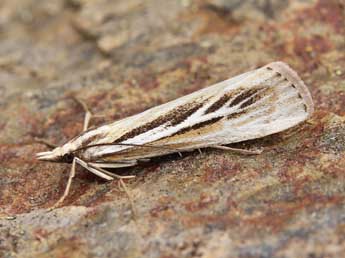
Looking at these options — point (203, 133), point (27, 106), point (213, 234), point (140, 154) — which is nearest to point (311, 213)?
point (213, 234)

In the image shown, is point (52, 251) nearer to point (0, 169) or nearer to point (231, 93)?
point (0, 169)

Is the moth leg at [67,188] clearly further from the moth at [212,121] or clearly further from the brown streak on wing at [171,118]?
the brown streak on wing at [171,118]

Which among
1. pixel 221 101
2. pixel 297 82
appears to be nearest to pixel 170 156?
pixel 221 101

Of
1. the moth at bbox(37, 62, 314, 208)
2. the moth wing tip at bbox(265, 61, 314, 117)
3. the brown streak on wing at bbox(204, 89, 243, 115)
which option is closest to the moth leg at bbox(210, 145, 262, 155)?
the moth at bbox(37, 62, 314, 208)

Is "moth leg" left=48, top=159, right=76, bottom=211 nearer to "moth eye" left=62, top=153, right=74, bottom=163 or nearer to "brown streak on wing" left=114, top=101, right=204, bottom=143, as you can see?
"moth eye" left=62, top=153, right=74, bottom=163

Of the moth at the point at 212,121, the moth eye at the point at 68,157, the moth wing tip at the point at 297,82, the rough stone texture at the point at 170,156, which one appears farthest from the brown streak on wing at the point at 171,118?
the moth wing tip at the point at 297,82

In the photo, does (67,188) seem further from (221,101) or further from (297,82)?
(297,82)
